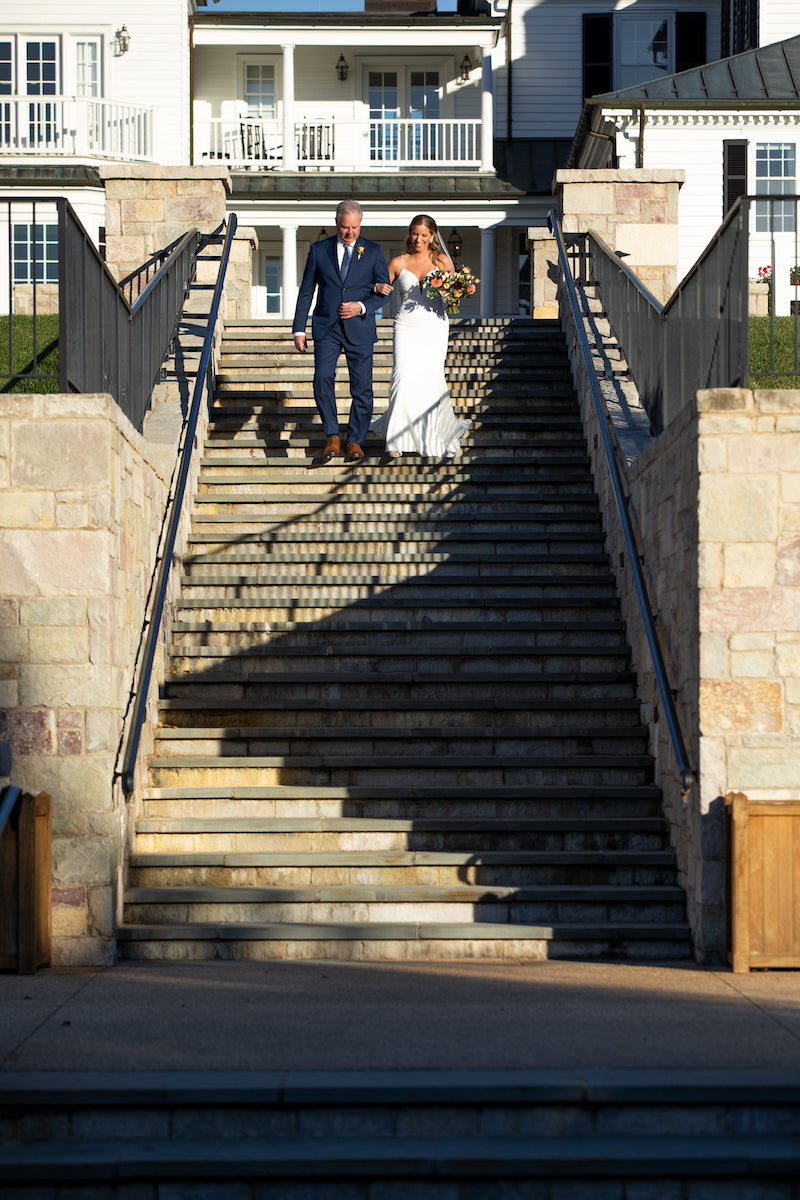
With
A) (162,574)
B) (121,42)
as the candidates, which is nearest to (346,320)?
(162,574)

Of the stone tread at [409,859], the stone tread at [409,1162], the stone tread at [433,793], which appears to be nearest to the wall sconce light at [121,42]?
the stone tread at [433,793]

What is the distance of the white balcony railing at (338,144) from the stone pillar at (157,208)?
1493cm

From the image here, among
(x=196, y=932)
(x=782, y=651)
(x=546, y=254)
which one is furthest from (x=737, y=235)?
(x=546, y=254)

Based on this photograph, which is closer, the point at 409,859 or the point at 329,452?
the point at 409,859

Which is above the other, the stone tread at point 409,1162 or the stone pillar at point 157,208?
the stone pillar at point 157,208

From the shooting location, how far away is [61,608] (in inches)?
270

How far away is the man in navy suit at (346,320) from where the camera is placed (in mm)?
10656

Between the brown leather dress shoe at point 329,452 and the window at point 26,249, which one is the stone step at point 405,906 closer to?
the brown leather dress shoe at point 329,452

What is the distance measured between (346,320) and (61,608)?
452 cm

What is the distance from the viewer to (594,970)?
21.2ft

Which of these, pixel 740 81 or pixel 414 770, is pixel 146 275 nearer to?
pixel 414 770

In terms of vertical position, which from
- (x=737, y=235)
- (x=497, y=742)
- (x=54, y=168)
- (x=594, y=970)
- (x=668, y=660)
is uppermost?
(x=54, y=168)

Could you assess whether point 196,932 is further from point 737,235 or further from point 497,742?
point 737,235

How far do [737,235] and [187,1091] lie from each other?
15.0 ft
